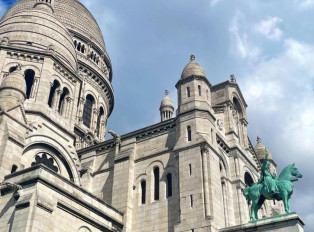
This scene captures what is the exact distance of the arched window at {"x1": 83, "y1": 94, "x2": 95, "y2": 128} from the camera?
47.8 m

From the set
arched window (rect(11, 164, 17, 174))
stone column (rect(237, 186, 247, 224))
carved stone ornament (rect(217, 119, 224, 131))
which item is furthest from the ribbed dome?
arched window (rect(11, 164, 17, 174))

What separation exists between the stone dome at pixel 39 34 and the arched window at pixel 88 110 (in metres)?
7.29

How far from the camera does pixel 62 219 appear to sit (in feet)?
82.7

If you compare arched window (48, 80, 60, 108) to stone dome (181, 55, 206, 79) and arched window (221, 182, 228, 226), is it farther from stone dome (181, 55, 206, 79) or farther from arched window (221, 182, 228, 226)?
arched window (221, 182, 228, 226)

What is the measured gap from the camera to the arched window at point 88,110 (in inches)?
1880

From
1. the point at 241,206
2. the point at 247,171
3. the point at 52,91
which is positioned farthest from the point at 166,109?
the point at 241,206

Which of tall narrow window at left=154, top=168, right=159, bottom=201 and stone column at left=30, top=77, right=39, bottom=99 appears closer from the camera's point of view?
tall narrow window at left=154, top=168, right=159, bottom=201

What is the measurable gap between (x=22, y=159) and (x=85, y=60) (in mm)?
22018

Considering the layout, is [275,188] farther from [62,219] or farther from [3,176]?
[3,176]

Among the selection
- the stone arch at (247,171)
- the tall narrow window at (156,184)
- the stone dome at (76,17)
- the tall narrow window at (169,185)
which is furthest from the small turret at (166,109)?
the tall narrow window at (169,185)

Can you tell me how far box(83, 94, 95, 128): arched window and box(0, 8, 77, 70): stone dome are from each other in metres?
7.29

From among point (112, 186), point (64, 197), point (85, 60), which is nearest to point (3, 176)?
point (64, 197)

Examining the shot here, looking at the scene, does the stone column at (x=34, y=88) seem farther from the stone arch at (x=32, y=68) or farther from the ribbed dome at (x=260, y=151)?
the ribbed dome at (x=260, y=151)

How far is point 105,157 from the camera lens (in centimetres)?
3609
